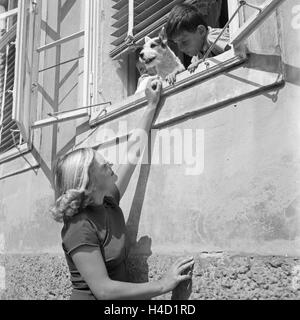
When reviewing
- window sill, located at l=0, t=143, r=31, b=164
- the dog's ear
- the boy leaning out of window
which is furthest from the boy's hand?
window sill, located at l=0, t=143, r=31, b=164

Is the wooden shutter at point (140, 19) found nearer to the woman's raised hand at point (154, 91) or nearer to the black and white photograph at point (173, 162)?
the black and white photograph at point (173, 162)

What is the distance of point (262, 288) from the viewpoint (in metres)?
1.91

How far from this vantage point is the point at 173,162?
250 centimetres

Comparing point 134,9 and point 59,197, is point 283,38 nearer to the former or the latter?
point 59,197

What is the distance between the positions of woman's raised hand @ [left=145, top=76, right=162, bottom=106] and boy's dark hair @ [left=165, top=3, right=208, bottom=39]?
393mm

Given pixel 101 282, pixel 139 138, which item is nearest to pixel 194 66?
pixel 139 138

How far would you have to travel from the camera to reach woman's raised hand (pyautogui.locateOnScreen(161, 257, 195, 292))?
2084mm

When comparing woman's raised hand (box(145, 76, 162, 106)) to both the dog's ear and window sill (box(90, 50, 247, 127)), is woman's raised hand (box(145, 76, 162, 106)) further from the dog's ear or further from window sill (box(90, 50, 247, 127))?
the dog's ear

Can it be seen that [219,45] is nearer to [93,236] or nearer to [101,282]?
[93,236]

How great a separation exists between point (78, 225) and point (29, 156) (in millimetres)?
2242

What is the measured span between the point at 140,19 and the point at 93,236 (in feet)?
6.85

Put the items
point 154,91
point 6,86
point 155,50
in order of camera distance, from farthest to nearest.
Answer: point 6,86, point 155,50, point 154,91
